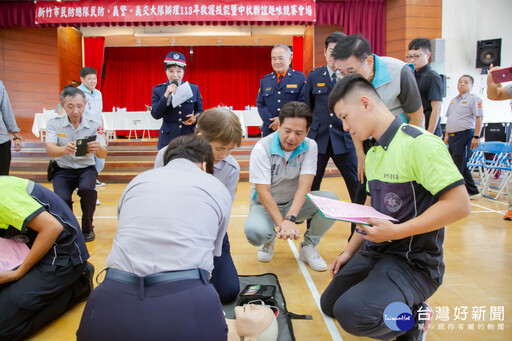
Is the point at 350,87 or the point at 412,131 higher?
the point at 350,87

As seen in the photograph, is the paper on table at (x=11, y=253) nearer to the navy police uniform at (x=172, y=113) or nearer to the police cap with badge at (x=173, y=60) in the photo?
the navy police uniform at (x=172, y=113)

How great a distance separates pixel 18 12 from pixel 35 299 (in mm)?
9782

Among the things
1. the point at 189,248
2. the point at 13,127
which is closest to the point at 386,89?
the point at 189,248

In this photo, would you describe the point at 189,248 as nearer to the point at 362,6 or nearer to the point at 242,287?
the point at 242,287

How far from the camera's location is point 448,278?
6.85ft

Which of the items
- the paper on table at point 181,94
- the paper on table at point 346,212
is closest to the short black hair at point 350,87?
the paper on table at point 346,212

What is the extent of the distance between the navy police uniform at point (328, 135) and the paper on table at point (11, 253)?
73.9 inches

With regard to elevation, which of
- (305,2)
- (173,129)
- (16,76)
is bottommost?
(173,129)

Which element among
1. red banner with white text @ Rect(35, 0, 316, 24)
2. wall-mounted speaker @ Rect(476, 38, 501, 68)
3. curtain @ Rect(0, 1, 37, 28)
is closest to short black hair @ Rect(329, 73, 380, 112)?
red banner with white text @ Rect(35, 0, 316, 24)

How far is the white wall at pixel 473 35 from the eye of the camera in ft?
26.1

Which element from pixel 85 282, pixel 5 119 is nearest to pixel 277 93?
pixel 85 282

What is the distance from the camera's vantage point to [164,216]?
96cm

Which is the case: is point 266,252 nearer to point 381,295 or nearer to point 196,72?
point 381,295

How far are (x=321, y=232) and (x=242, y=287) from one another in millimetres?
681
